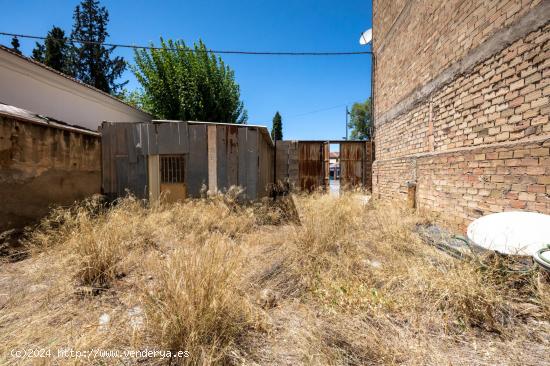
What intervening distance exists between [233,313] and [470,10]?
19.4ft

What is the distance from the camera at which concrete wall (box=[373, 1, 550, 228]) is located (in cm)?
299

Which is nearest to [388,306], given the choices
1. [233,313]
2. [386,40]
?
[233,313]

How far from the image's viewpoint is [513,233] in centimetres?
250

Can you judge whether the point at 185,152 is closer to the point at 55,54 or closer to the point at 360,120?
the point at 55,54

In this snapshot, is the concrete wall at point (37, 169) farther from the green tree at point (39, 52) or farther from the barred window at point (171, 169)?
the green tree at point (39, 52)

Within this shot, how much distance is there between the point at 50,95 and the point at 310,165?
28.6 feet

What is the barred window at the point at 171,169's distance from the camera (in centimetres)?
636

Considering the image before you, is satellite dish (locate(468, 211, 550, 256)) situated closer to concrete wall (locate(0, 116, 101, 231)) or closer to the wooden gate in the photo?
concrete wall (locate(0, 116, 101, 231))

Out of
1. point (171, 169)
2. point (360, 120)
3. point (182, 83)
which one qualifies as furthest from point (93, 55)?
point (360, 120)

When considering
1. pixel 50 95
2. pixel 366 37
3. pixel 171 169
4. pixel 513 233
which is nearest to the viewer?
pixel 513 233

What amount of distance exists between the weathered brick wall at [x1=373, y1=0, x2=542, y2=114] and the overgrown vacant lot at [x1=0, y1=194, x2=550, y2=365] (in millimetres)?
3707

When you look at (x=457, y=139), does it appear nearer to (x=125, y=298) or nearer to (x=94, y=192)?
(x=125, y=298)

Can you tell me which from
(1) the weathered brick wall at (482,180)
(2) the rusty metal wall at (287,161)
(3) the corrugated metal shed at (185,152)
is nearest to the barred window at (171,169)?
(3) the corrugated metal shed at (185,152)

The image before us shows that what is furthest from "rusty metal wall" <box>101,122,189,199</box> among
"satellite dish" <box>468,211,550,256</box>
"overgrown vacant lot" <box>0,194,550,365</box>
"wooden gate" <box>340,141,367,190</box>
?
"wooden gate" <box>340,141,367,190</box>
